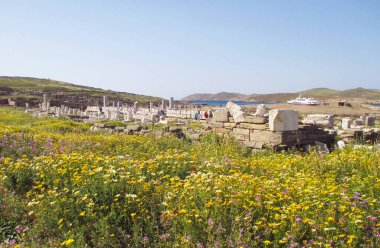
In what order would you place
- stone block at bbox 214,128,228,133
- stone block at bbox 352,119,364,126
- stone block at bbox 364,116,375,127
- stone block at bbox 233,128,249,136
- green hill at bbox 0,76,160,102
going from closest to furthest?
stone block at bbox 233,128,249,136, stone block at bbox 214,128,228,133, stone block at bbox 352,119,364,126, stone block at bbox 364,116,375,127, green hill at bbox 0,76,160,102

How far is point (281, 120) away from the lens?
1160cm

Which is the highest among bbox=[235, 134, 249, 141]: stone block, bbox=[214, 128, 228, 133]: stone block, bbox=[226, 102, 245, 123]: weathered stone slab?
bbox=[226, 102, 245, 123]: weathered stone slab

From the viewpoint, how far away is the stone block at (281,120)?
11523 millimetres

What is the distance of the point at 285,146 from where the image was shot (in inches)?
461

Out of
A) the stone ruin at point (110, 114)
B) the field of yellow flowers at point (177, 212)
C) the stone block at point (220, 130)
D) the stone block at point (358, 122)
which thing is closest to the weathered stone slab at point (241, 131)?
the stone block at point (220, 130)

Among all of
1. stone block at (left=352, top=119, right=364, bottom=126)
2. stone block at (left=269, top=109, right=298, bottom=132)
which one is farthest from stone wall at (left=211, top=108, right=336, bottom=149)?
stone block at (left=352, top=119, right=364, bottom=126)

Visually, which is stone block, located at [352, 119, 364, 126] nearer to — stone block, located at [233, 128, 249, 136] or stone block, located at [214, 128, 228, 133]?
stone block, located at [214, 128, 228, 133]

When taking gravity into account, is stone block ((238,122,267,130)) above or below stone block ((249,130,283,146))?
above

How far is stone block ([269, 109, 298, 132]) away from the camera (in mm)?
11523

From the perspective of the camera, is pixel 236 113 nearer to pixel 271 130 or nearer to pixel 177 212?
pixel 271 130

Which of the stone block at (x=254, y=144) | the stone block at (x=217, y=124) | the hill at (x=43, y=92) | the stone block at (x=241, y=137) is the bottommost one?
the stone block at (x=254, y=144)

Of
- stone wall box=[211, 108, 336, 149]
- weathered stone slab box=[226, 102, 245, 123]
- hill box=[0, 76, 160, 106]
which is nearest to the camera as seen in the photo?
stone wall box=[211, 108, 336, 149]

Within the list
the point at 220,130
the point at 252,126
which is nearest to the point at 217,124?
the point at 220,130

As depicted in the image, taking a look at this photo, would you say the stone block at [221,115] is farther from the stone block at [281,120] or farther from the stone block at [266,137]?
the stone block at [281,120]
